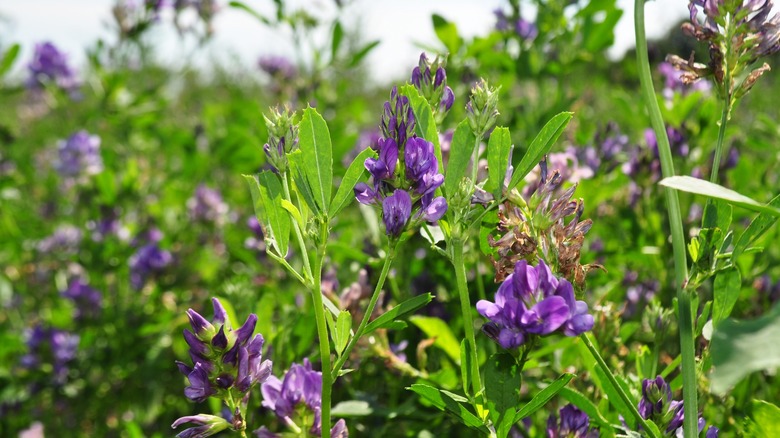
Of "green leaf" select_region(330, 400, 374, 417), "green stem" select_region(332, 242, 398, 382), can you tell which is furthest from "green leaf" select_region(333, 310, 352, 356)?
"green leaf" select_region(330, 400, 374, 417)

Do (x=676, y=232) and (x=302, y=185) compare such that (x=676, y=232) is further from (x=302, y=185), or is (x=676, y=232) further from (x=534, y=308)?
(x=302, y=185)

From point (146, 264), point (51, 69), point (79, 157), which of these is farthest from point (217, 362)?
point (51, 69)

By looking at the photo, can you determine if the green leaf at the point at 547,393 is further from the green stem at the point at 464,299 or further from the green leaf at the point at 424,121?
the green leaf at the point at 424,121

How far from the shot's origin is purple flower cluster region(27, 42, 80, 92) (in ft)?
12.1

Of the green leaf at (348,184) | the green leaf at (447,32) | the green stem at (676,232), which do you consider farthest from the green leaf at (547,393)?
the green leaf at (447,32)

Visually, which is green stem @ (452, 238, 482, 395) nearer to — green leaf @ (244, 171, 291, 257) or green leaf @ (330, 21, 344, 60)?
green leaf @ (244, 171, 291, 257)

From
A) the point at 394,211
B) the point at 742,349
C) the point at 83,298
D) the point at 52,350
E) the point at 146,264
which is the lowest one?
the point at 742,349

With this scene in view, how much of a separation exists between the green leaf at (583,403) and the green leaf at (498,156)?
1.05ft

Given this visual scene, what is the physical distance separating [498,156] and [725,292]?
0.37 m

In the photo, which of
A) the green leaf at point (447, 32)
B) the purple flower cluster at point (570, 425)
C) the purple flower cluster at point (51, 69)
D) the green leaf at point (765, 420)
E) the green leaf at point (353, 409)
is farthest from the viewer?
the purple flower cluster at point (51, 69)

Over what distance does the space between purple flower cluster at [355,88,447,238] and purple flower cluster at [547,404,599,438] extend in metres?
0.42

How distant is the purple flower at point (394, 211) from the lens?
0.93 meters

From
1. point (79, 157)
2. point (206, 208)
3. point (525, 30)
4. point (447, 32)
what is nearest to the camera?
point (447, 32)

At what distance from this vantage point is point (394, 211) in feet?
3.06
